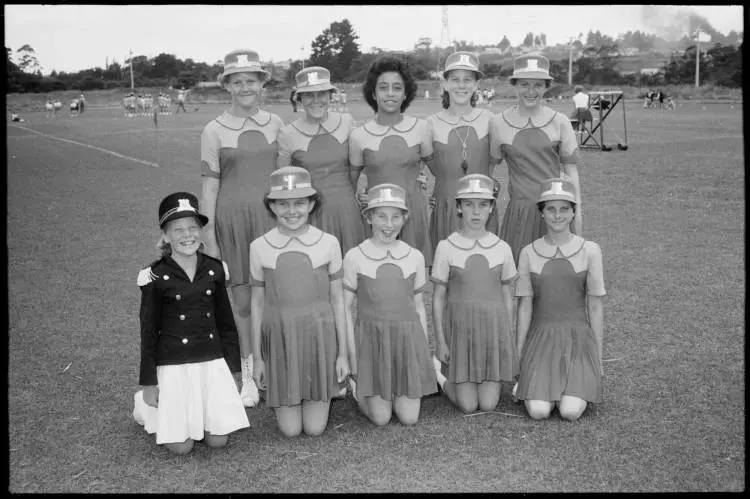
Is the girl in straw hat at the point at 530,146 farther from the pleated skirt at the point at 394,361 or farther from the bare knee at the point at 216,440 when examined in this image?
the bare knee at the point at 216,440

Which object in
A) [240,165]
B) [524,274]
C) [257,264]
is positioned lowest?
[524,274]

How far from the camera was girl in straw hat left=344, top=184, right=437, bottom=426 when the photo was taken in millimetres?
4887

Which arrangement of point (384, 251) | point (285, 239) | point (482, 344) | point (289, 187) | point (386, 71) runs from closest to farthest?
point (289, 187)
point (285, 239)
point (384, 251)
point (482, 344)
point (386, 71)

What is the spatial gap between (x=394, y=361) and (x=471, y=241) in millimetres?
922

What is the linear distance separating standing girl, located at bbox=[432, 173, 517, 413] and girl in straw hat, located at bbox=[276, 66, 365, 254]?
794 mm

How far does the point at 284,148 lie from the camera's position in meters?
5.52

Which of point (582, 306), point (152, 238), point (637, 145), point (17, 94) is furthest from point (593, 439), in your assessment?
point (17, 94)

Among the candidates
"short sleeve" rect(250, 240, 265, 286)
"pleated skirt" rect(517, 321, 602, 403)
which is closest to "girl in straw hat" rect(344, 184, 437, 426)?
"short sleeve" rect(250, 240, 265, 286)

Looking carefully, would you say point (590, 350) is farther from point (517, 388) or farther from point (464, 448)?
point (464, 448)

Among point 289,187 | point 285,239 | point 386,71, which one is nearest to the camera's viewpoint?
point 289,187

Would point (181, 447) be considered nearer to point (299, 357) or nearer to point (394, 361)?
point (299, 357)

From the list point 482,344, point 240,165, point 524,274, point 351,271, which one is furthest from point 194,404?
point 524,274

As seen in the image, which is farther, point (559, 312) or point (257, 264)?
point (559, 312)

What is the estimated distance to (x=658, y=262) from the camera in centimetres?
883
